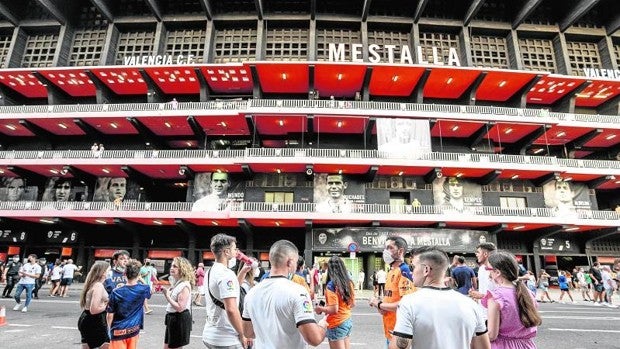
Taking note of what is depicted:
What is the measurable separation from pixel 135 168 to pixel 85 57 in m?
10.9

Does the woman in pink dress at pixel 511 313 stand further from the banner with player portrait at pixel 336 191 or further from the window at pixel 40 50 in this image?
the window at pixel 40 50

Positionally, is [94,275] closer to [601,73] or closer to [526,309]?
[526,309]

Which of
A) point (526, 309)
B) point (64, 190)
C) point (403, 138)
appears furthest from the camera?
point (64, 190)

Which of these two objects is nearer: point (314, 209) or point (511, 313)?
point (511, 313)

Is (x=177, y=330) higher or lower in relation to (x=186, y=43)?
lower

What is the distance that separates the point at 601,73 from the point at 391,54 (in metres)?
15.1

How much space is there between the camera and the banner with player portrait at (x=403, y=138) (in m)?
20.8

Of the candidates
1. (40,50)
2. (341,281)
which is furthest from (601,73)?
(40,50)

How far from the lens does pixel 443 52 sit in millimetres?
25000

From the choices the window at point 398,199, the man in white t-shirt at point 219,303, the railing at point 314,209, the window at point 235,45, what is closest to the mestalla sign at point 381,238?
the railing at point 314,209

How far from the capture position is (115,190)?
2367 centimetres

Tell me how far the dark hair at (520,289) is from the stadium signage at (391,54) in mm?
22073

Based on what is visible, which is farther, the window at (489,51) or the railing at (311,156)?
the window at (489,51)

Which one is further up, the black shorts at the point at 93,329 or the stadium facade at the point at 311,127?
the stadium facade at the point at 311,127
